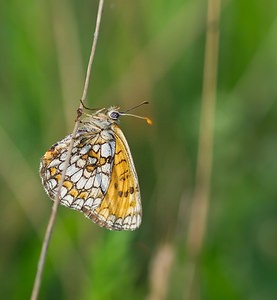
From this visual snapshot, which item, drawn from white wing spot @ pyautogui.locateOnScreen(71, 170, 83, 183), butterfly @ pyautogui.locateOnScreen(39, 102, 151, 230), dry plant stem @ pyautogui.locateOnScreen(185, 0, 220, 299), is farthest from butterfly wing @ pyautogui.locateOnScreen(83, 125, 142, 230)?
dry plant stem @ pyautogui.locateOnScreen(185, 0, 220, 299)

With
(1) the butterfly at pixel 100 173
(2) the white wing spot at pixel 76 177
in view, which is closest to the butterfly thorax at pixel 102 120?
(1) the butterfly at pixel 100 173

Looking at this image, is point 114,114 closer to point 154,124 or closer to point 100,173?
point 100,173

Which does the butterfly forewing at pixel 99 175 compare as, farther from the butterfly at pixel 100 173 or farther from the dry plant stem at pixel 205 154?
the dry plant stem at pixel 205 154

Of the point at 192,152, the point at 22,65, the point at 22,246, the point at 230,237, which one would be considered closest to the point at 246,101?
the point at 192,152

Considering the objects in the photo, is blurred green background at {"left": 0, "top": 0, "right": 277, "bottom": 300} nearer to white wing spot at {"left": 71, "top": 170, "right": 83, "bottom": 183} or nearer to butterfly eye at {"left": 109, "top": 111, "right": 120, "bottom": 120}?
white wing spot at {"left": 71, "top": 170, "right": 83, "bottom": 183}

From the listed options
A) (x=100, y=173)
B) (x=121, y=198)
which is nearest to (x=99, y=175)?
(x=100, y=173)

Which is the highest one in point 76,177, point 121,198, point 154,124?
point 76,177
